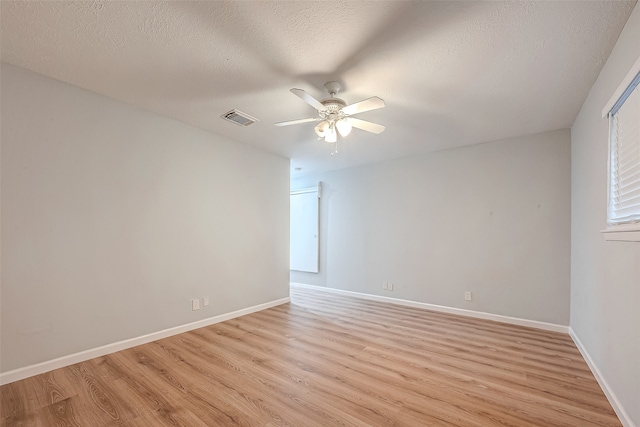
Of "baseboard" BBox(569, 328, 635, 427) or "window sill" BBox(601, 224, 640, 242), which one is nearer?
"window sill" BBox(601, 224, 640, 242)

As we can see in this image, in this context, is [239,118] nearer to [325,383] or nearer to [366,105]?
[366,105]

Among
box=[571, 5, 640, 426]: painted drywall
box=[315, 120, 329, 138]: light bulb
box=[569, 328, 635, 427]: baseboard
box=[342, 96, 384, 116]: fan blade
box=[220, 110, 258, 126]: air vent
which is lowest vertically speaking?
box=[569, 328, 635, 427]: baseboard

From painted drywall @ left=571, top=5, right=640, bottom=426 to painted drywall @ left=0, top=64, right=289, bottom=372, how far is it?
11.4 ft

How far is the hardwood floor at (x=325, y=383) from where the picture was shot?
5.98 feet

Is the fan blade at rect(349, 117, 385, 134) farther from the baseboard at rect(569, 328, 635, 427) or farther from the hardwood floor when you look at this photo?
the baseboard at rect(569, 328, 635, 427)

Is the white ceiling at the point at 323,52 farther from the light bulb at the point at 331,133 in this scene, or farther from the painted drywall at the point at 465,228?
the painted drywall at the point at 465,228

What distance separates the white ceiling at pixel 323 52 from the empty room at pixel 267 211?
0.06ft

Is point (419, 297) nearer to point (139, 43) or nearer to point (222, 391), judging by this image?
point (222, 391)

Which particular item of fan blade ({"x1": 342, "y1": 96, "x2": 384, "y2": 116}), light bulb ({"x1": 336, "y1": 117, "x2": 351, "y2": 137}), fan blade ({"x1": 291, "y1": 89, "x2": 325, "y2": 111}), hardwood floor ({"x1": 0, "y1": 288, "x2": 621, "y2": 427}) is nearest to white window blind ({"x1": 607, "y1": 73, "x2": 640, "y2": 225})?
hardwood floor ({"x1": 0, "y1": 288, "x2": 621, "y2": 427})

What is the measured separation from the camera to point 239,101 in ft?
9.27

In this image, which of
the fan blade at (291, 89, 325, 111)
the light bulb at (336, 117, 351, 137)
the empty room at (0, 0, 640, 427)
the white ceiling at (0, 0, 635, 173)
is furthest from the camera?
the light bulb at (336, 117, 351, 137)

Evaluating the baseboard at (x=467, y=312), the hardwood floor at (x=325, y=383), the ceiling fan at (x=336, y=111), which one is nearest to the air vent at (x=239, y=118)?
the ceiling fan at (x=336, y=111)

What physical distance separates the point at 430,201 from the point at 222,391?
11.9 feet

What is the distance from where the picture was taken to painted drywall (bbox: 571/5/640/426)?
1656mm
